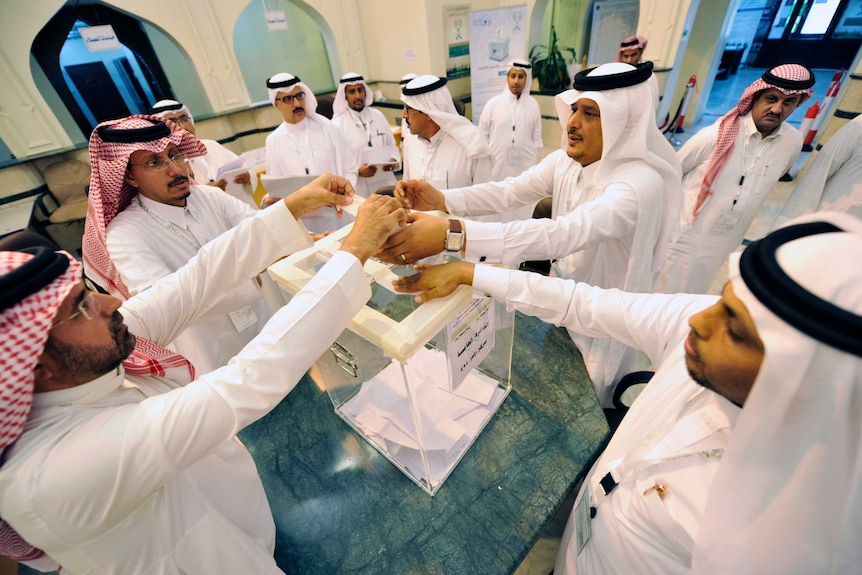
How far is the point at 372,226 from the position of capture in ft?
3.83

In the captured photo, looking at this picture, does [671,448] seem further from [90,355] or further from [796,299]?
[90,355]

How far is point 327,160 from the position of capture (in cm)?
393

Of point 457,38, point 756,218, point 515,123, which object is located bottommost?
point 756,218

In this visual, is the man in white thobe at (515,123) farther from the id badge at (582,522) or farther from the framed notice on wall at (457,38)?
the id badge at (582,522)

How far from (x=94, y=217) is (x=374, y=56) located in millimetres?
7096

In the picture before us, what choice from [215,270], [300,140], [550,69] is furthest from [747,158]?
[550,69]

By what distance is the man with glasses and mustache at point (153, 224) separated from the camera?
1.72m

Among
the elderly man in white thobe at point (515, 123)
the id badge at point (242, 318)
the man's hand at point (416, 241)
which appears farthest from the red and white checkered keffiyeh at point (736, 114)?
the id badge at point (242, 318)

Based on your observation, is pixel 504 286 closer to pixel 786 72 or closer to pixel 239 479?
pixel 239 479

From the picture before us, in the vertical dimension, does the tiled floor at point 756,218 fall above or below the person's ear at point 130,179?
below

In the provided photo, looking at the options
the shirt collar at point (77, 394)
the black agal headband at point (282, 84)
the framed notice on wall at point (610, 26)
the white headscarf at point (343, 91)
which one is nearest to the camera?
the shirt collar at point (77, 394)

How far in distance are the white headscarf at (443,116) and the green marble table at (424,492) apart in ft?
7.34

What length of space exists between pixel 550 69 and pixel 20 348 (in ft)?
28.3

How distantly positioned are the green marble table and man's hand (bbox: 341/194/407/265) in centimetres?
72
